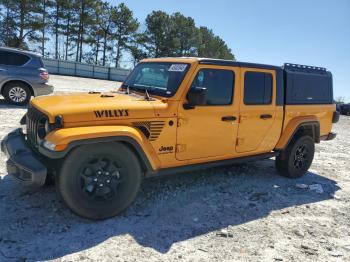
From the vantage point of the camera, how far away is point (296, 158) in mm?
6512

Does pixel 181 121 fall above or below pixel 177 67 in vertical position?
below

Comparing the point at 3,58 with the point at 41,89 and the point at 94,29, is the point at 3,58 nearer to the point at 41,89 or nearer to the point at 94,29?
the point at 41,89

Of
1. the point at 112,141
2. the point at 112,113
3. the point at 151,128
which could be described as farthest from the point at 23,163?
the point at 151,128

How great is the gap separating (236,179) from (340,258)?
2352mm

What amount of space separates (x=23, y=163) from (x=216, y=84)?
2622 millimetres

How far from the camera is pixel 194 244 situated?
3.89 metres

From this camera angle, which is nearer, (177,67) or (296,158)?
(177,67)

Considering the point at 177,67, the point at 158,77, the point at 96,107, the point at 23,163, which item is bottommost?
the point at 23,163

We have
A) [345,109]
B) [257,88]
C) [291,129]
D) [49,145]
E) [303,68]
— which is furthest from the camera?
[345,109]

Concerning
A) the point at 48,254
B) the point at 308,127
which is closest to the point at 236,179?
the point at 308,127

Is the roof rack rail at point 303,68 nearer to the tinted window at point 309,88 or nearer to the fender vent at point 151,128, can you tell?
the tinted window at point 309,88

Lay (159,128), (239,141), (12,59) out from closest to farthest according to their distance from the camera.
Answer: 1. (159,128)
2. (239,141)
3. (12,59)

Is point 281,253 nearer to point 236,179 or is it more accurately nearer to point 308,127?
point 236,179

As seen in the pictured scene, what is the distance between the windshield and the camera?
15.6 ft
